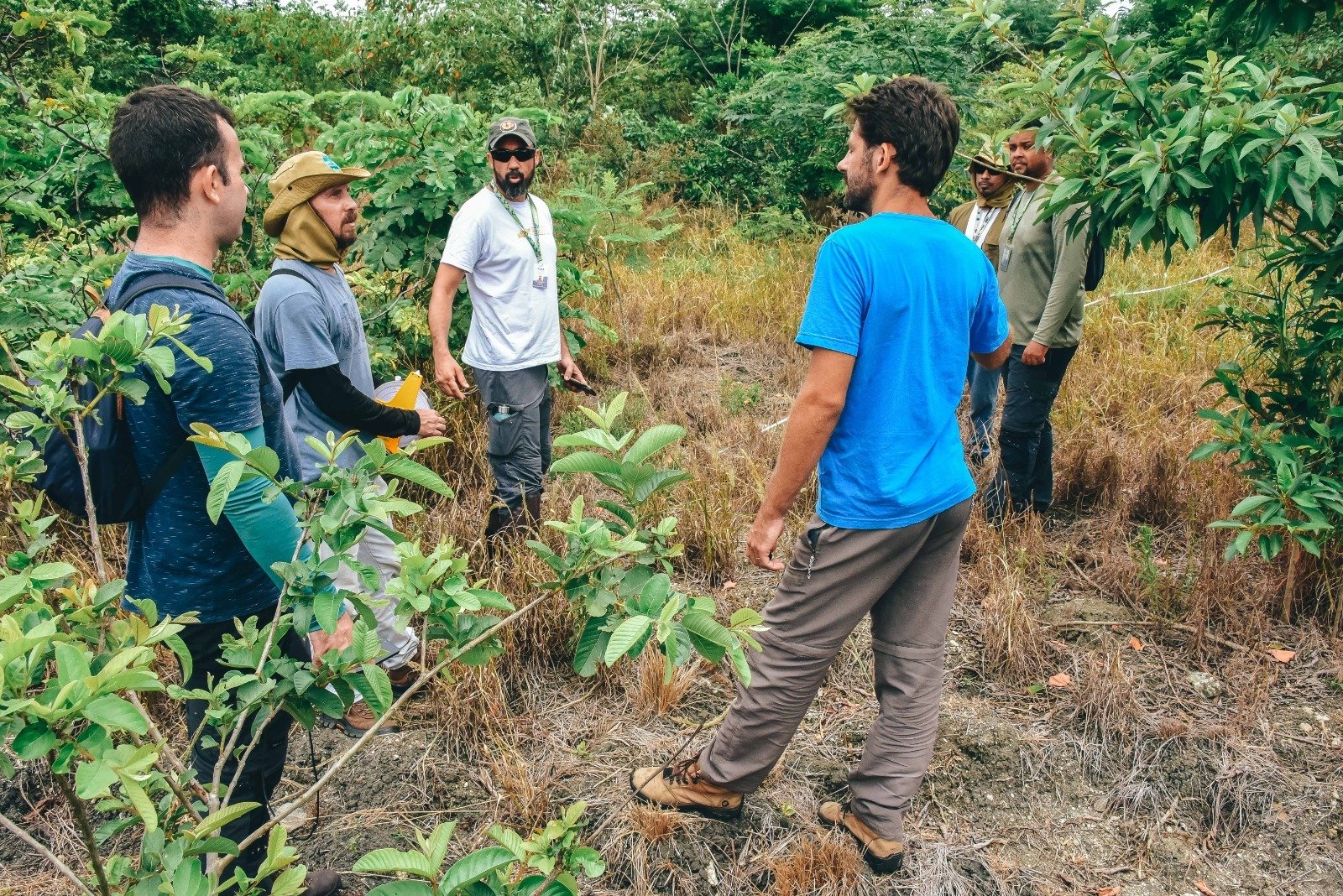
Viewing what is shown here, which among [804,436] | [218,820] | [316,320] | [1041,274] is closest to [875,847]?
[804,436]

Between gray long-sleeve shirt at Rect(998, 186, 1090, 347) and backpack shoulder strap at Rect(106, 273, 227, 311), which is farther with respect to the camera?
gray long-sleeve shirt at Rect(998, 186, 1090, 347)

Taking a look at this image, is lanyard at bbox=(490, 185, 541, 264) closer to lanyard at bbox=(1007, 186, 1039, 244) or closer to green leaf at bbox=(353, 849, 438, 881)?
lanyard at bbox=(1007, 186, 1039, 244)

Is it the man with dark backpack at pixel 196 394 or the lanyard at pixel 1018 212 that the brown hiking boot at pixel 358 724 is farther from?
the lanyard at pixel 1018 212

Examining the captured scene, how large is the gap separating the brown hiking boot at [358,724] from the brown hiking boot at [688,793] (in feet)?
2.97

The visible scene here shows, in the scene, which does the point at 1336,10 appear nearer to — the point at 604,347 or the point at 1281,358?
the point at 1281,358

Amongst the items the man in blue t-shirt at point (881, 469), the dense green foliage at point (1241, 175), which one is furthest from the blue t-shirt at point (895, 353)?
the dense green foliage at point (1241, 175)

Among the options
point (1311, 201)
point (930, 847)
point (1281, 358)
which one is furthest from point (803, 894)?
point (1281, 358)

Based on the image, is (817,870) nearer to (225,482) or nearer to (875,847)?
(875,847)

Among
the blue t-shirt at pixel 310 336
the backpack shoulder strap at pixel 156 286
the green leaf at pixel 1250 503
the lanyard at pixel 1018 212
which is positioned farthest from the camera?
the lanyard at pixel 1018 212

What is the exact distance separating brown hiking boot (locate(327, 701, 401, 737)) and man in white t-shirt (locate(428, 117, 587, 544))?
933mm

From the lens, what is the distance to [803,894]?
246cm

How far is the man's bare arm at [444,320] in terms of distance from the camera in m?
3.77

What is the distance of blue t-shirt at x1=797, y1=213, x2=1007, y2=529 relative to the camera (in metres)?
2.24

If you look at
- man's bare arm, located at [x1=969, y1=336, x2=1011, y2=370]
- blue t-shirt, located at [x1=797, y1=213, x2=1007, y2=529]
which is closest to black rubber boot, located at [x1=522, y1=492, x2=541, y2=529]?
blue t-shirt, located at [x1=797, y1=213, x2=1007, y2=529]
